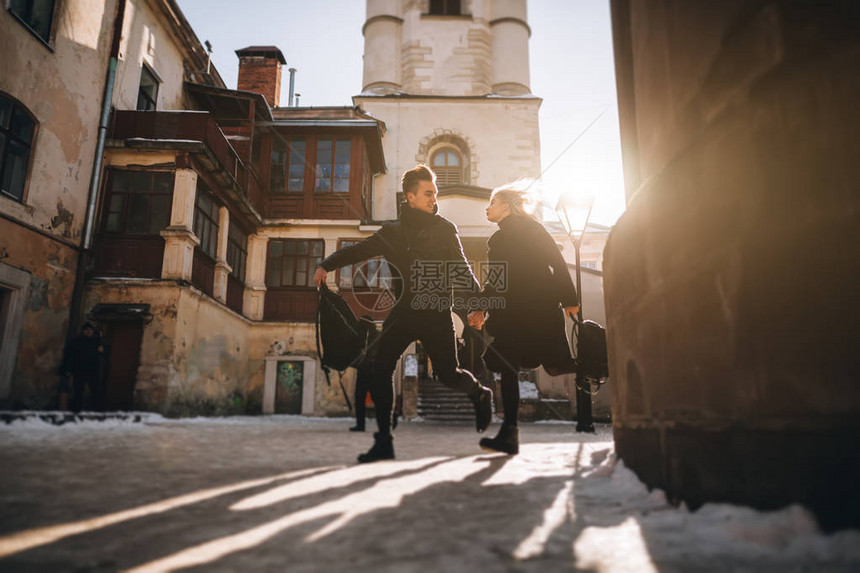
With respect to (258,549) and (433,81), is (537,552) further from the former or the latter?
(433,81)

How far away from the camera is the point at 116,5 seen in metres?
12.0

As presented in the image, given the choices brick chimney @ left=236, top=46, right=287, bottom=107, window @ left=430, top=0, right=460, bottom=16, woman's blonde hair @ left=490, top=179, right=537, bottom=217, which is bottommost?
woman's blonde hair @ left=490, top=179, right=537, bottom=217

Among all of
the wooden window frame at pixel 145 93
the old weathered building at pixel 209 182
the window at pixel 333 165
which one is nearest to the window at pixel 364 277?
the old weathered building at pixel 209 182

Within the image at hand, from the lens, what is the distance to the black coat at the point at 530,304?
392 cm

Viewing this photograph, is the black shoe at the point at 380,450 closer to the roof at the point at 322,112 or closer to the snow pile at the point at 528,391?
the snow pile at the point at 528,391

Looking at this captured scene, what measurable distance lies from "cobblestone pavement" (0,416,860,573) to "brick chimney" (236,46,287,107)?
2093cm

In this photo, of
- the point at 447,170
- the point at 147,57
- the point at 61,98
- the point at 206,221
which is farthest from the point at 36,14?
the point at 447,170

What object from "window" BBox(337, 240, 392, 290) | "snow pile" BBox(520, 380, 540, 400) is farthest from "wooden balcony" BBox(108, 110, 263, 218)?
"snow pile" BBox(520, 380, 540, 400)

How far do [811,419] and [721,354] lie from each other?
12.9 inches


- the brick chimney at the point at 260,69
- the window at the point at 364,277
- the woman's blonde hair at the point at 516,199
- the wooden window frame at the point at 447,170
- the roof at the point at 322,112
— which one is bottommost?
the woman's blonde hair at the point at 516,199

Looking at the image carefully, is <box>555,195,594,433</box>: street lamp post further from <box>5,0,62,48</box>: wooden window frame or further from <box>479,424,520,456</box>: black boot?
<box>5,0,62,48</box>: wooden window frame

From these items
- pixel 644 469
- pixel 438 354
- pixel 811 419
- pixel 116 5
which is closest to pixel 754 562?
pixel 811 419

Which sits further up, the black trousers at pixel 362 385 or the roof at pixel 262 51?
the roof at pixel 262 51

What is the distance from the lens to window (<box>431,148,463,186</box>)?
827 inches
